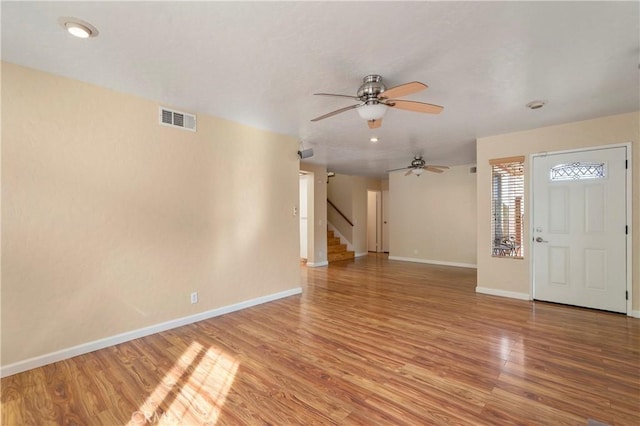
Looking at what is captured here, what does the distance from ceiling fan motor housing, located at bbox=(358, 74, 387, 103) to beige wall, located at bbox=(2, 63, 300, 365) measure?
2.15m

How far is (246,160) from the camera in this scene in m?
4.31

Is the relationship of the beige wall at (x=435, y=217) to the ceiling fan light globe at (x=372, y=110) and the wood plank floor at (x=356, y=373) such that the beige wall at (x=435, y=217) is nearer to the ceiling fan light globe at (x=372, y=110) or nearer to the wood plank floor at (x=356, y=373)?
the wood plank floor at (x=356, y=373)

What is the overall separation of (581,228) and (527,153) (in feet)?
4.29

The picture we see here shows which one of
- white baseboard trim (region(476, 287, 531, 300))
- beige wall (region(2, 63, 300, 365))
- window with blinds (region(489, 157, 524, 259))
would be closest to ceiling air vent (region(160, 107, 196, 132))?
beige wall (region(2, 63, 300, 365))

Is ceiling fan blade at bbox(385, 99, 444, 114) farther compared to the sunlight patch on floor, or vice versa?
ceiling fan blade at bbox(385, 99, 444, 114)

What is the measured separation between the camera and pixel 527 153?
456 centimetres

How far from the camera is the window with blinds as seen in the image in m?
4.69

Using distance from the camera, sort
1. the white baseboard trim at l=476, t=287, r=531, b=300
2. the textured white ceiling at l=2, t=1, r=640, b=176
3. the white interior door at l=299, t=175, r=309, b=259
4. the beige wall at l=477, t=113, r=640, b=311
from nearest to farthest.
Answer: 1. the textured white ceiling at l=2, t=1, r=640, b=176
2. the beige wall at l=477, t=113, r=640, b=311
3. the white baseboard trim at l=476, t=287, r=531, b=300
4. the white interior door at l=299, t=175, r=309, b=259

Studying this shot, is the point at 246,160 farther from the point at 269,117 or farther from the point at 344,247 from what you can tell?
the point at 344,247

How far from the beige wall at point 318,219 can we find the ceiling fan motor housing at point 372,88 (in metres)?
4.70

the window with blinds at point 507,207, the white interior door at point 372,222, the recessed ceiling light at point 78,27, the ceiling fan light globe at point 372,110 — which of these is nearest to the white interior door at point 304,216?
the white interior door at point 372,222

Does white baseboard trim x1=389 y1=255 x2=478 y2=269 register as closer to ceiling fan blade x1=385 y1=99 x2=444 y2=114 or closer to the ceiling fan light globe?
ceiling fan blade x1=385 y1=99 x2=444 y2=114

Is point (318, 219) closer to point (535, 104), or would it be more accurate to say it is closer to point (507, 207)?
point (507, 207)

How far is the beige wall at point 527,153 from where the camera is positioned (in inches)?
150
